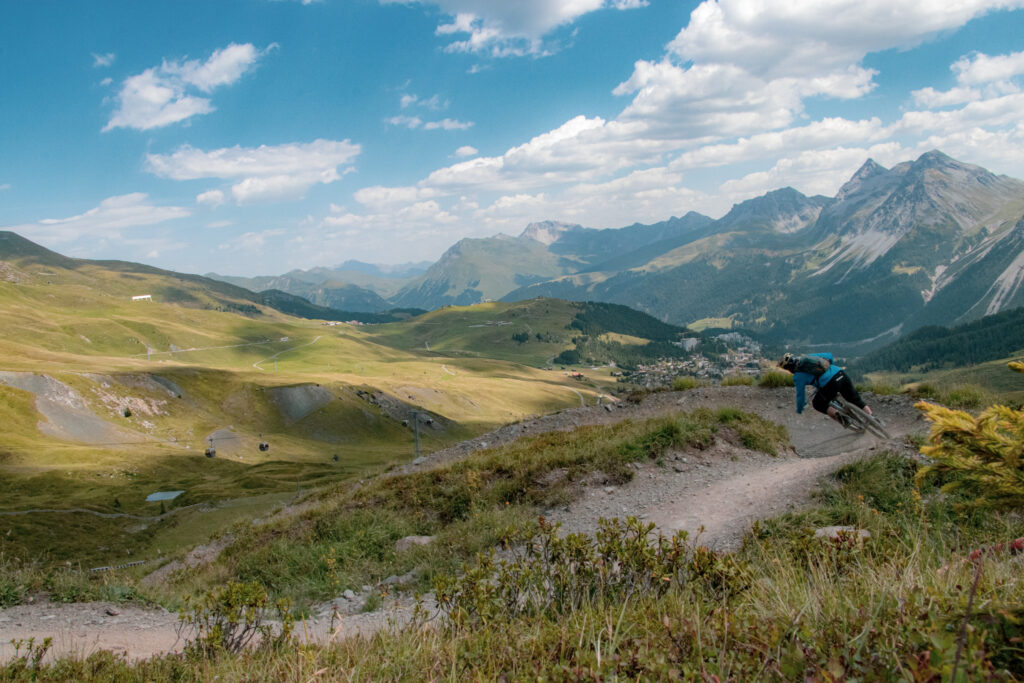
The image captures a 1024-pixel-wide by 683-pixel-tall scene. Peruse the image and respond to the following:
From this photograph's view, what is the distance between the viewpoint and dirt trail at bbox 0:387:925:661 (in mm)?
8742

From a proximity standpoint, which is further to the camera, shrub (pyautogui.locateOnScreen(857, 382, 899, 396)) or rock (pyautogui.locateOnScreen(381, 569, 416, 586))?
shrub (pyautogui.locateOnScreen(857, 382, 899, 396))

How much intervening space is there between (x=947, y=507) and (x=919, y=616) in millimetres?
6938

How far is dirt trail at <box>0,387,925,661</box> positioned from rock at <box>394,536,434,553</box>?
226 cm

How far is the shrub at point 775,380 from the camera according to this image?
2058 centimetres

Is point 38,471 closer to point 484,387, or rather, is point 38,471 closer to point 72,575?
point 72,575

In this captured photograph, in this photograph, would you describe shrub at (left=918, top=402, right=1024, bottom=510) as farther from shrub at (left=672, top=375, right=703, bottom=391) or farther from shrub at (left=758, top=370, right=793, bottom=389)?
shrub at (left=672, top=375, right=703, bottom=391)

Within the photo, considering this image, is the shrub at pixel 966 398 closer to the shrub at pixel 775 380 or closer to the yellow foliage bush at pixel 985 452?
the shrub at pixel 775 380

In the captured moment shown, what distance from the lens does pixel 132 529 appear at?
4306 cm

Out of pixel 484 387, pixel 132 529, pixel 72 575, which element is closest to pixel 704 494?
pixel 72 575

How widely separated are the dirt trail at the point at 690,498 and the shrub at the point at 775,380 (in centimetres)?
32

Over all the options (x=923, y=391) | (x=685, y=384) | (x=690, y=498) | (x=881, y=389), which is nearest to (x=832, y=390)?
(x=690, y=498)

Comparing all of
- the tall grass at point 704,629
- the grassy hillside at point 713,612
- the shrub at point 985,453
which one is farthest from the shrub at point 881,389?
the shrub at point 985,453

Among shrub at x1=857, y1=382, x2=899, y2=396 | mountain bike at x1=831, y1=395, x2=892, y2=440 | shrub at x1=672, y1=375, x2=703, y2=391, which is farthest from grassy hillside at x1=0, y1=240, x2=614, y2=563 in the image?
mountain bike at x1=831, y1=395, x2=892, y2=440

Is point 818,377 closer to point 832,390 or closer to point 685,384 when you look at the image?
point 832,390
